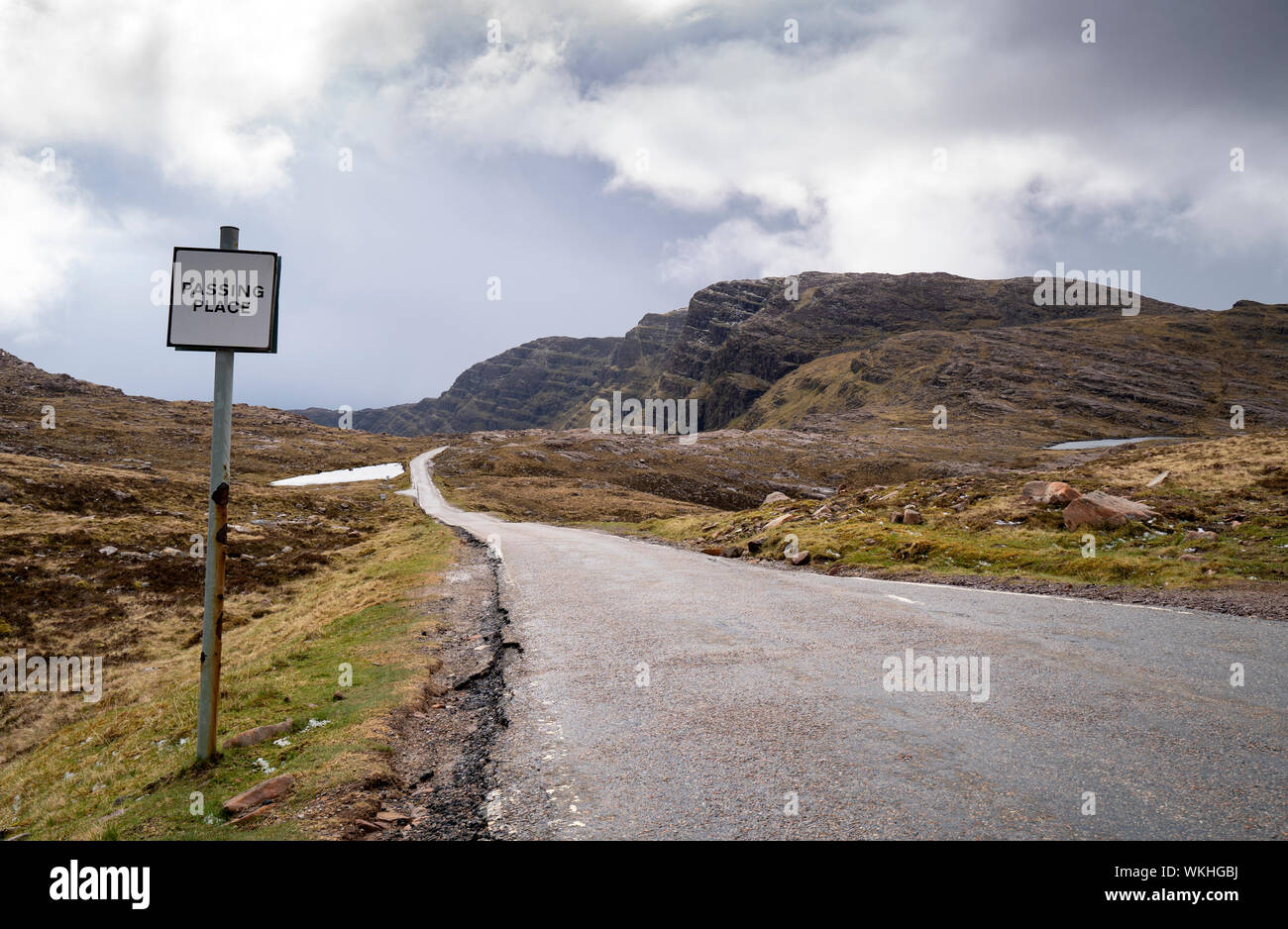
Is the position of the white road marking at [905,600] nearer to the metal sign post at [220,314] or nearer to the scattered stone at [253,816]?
the scattered stone at [253,816]

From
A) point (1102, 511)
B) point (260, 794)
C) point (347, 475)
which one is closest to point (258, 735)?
point (260, 794)

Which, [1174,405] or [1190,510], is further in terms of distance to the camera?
[1174,405]

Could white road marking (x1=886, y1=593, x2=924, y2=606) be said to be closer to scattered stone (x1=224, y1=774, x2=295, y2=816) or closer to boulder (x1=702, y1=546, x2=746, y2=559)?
boulder (x1=702, y1=546, x2=746, y2=559)

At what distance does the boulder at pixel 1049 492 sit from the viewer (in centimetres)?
2120

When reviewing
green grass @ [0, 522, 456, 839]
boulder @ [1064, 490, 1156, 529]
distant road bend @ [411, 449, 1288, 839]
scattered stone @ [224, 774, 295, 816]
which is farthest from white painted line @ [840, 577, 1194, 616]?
scattered stone @ [224, 774, 295, 816]

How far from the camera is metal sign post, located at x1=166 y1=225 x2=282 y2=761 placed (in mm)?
5914

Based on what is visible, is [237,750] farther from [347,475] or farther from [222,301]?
[347,475]

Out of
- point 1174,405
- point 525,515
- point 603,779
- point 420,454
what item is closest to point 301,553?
point 525,515

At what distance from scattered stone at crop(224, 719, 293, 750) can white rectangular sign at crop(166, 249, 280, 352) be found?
A: 4.83 m

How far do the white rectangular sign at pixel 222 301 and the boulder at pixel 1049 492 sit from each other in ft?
75.5

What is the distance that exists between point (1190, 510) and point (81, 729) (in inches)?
1160

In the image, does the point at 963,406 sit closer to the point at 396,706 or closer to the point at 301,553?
the point at 301,553
